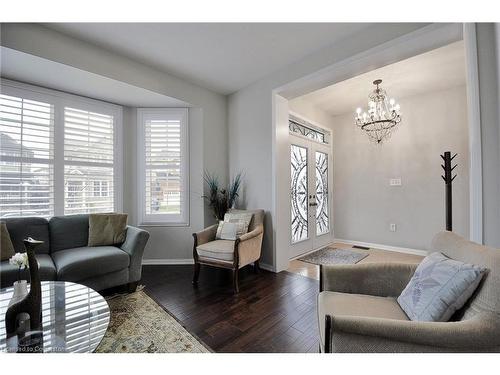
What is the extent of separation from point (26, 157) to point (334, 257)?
4.28 m

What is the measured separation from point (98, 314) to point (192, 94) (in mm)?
2914

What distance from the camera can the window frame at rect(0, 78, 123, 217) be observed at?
248 centimetres

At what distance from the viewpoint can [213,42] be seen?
7.62 feet

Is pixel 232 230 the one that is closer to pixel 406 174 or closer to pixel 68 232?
pixel 68 232

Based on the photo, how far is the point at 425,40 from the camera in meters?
1.89

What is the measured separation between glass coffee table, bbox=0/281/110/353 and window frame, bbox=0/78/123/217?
1657 mm

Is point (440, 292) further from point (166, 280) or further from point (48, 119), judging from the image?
point (48, 119)

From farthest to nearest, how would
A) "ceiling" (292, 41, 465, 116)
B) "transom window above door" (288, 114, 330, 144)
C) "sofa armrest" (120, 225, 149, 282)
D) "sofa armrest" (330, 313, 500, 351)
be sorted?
"transom window above door" (288, 114, 330, 144) → "ceiling" (292, 41, 465, 116) → "sofa armrest" (120, 225, 149, 282) → "sofa armrest" (330, 313, 500, 351)

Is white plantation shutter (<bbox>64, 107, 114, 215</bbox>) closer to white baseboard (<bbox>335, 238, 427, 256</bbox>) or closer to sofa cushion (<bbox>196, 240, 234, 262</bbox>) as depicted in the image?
sofa cushion (<bbox>196, 240, 234, 262</bbox>)

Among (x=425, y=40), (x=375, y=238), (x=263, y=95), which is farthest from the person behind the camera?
(x=375, y=238)

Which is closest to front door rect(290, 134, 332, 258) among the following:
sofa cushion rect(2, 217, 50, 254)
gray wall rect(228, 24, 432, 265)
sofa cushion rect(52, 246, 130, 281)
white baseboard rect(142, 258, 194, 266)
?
gray wall rect(228, 24, 432, 265)

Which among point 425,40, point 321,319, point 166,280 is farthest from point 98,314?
point 425,40

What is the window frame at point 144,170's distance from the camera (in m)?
3.28

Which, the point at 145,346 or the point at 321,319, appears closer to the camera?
the point at 321,319
